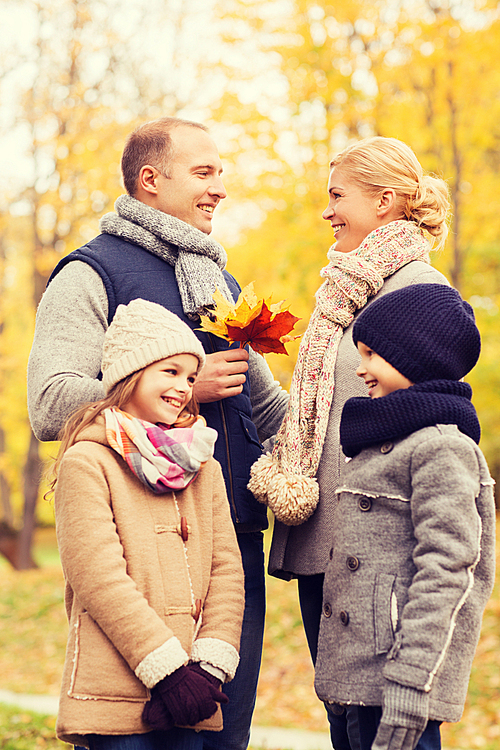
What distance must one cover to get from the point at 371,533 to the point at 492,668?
6271 mm

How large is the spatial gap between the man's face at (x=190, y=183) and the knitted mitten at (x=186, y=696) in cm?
158

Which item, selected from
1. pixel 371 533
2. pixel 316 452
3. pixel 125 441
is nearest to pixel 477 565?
pixel 371 533

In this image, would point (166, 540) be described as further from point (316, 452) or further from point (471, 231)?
point (471, 231)

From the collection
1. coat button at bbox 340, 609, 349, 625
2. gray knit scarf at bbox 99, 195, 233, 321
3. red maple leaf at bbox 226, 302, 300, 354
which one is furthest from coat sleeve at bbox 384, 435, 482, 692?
gray knit scarf at bbox 99, 195, 233, 321

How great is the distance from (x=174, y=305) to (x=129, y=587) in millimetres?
1017

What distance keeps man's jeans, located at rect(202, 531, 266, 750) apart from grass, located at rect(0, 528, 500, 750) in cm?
322

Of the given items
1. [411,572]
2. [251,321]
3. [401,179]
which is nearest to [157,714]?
[411,572]

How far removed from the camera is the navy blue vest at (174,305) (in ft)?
8.34

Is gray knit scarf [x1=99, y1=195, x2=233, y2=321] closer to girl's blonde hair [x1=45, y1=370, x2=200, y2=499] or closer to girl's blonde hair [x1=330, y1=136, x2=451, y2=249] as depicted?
girl's blonde hair [x1=45, y1=370, x2=200, y2=499]

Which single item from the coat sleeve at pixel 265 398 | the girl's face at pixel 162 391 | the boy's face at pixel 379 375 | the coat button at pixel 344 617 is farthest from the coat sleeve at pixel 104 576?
the coat sleeve at pixel 265 398

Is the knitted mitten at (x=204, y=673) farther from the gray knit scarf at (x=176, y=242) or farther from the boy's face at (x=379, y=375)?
the gray knit scarf at (x=176, y=242)

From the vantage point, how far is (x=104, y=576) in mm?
1964

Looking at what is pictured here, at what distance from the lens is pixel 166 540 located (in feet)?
6.97

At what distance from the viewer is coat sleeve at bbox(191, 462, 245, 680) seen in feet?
6.82
